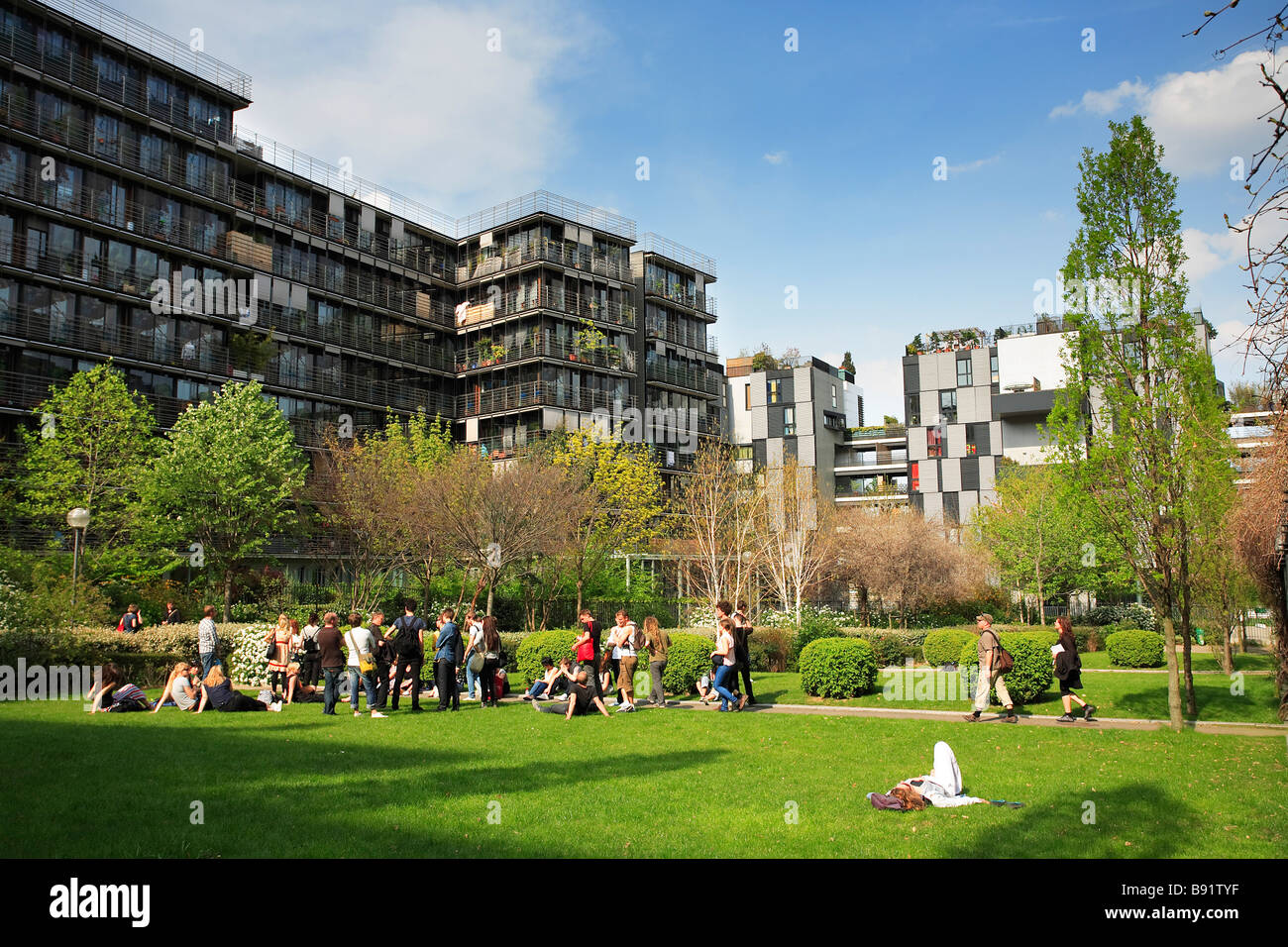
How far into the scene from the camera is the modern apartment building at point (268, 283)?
118ft

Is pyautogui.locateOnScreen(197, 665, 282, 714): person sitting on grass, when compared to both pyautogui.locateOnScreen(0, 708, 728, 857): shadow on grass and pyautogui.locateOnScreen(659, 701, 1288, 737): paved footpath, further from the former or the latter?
pyautogui.locateOnScreen(659, 701, 1288, 737): paved footpath

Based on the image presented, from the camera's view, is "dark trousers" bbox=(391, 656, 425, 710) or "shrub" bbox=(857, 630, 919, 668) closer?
"dark trousers" bbox=(391, 656, 425, 710)

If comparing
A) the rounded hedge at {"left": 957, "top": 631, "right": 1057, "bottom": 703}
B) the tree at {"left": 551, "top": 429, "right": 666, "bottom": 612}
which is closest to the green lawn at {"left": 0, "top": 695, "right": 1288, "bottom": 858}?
the rounded hedge at {"left": 957, "top": 631, "right": 1057, "bottom": 703}

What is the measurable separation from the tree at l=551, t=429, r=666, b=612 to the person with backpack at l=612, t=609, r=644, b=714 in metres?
17.9

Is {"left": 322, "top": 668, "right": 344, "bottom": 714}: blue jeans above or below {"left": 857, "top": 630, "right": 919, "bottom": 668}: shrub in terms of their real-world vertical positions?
above

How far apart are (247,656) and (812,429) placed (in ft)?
186

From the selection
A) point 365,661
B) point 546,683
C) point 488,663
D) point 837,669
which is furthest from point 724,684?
point 365,661

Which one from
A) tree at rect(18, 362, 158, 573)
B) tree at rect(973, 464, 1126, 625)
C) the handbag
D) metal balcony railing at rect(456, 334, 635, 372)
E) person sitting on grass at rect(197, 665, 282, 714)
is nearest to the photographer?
person sitting on grass at rect(197, 665, 282, 714)

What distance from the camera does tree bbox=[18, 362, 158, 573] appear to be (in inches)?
1208

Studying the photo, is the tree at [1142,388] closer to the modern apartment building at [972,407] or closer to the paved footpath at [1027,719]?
the paved footpath at [1027,719]

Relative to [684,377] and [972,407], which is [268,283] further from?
[972,407]
